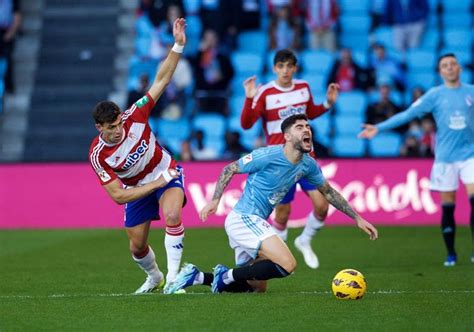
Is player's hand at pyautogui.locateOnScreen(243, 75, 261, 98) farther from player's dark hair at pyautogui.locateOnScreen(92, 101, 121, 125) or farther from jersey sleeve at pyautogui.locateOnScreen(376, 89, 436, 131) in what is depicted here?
player's dark hair at pyautogui.locateOnScreen(92, 101, 121, 125)

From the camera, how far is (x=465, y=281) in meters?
11.5

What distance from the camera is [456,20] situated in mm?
25125

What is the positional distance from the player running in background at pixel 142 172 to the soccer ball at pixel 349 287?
176cm

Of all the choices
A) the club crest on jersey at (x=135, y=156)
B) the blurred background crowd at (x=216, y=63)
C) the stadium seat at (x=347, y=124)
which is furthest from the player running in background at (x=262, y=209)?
the stadium seat at (x=347, y=124)

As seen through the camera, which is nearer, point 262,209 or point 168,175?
point 168,175

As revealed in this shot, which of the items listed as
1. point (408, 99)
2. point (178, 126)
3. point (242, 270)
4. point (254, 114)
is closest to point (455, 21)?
point (408, 99)

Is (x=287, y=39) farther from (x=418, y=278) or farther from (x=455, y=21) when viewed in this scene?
(x=418, y=278)

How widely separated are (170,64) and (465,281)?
3885 mm

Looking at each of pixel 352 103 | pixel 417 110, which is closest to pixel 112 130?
pixel 417 110

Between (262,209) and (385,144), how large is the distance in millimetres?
12417

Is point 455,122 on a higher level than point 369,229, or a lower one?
higher

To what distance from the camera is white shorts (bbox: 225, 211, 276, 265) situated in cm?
1024

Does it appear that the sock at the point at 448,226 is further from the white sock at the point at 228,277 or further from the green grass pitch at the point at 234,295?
the white sock at the point at 228,277

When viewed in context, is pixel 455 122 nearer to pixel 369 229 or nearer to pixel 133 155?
pixel 369 229
